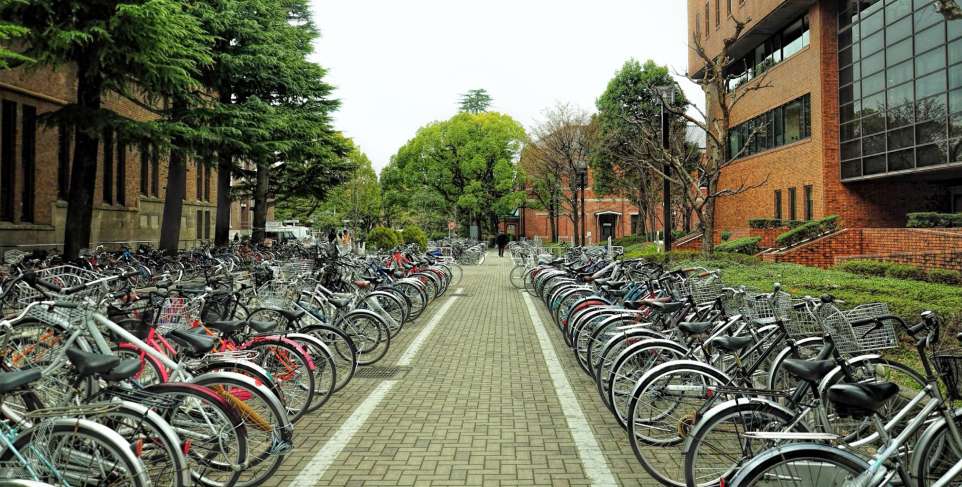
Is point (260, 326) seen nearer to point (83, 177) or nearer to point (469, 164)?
point (83, 177)

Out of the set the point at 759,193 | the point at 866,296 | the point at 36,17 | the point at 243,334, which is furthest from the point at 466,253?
the point at 243,334

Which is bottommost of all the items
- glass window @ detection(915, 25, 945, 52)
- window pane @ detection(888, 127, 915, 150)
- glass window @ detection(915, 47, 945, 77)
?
window pane @ detection(888, 127, 915, 150)

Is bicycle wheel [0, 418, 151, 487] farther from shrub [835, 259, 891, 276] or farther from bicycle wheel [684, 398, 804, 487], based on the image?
Answer: shrub [835, 259, 891, 276]

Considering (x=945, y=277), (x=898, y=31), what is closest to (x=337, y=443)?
(x=945, y=277)

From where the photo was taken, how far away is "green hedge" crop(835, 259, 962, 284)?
13539 mm

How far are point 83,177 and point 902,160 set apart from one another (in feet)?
79.9

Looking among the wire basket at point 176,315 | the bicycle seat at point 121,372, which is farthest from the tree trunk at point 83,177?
the bicycle seat at point 121,372

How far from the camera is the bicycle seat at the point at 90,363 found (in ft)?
11.1

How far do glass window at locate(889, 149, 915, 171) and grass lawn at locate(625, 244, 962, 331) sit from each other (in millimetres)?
9397

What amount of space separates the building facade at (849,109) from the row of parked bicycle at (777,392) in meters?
12.9

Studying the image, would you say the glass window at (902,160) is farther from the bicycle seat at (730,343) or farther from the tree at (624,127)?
the bicycle seat at (730,343)

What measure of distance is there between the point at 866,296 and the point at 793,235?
48.6 feet

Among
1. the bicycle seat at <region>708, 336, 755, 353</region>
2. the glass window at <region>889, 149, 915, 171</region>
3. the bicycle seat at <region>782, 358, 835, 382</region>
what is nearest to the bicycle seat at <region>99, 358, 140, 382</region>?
the bicycle seat at <region>782, 358, 835, 382</region>

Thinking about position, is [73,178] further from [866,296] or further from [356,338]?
[866,296]
